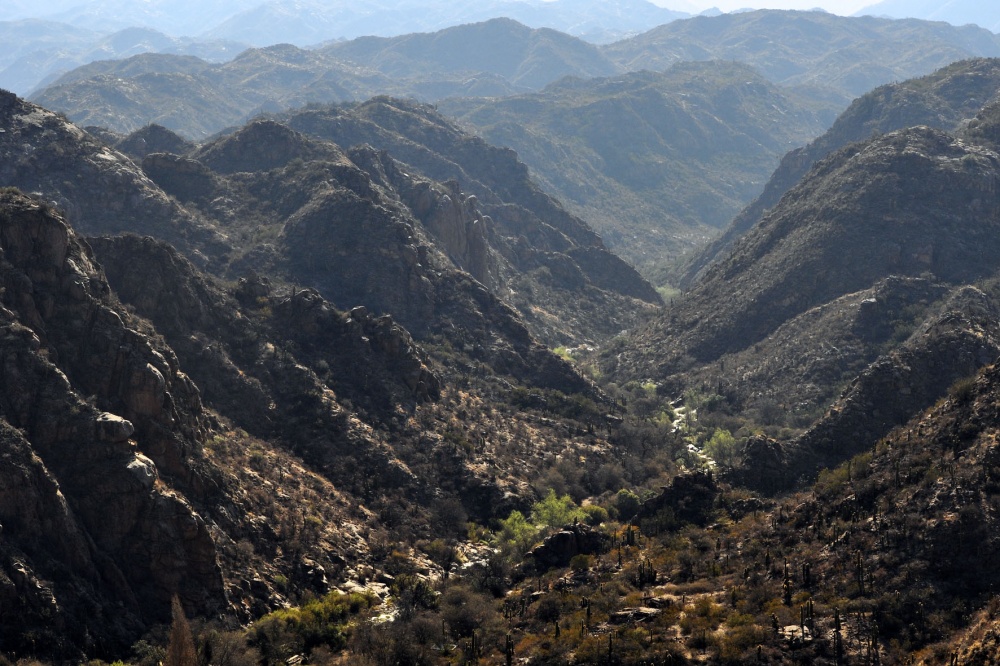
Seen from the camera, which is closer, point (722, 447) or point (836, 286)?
point (722, 447)

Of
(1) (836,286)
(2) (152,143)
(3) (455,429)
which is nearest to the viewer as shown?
(3) (455,429)

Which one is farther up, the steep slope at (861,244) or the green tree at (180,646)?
the steep slope at (861,244)

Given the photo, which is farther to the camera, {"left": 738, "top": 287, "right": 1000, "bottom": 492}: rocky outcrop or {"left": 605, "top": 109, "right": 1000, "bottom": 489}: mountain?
{"left": 605, "top": 109, "right": 1000, "bottom": 489}: mountain

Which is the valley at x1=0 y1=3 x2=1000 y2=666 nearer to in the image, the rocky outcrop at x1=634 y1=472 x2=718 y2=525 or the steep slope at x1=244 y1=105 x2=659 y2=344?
the rocky outcrop at x1=634 y1=472 x2=718 y2=525

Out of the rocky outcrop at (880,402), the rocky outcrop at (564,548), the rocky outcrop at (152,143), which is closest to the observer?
the rocky outcrop at (564,548)

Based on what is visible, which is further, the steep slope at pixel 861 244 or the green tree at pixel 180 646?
the steep slope at pixel 861 244

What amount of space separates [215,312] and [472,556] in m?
31.0

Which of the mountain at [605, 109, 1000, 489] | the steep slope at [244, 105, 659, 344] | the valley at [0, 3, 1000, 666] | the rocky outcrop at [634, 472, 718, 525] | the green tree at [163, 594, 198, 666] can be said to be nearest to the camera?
the green tree at [163, 594, 198, 666]

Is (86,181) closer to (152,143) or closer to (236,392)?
(236,392)

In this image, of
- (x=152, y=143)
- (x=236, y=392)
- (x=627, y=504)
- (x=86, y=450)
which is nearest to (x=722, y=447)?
(x=627, y=504)

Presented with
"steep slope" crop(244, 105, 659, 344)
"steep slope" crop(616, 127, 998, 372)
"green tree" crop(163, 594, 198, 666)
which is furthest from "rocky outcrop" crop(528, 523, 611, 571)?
"steep slope" crop(244, 105, 659, 344)

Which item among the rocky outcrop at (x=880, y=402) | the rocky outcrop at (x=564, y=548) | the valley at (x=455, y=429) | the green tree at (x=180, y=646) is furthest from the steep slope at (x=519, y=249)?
the green tree at (x=180, y=646)

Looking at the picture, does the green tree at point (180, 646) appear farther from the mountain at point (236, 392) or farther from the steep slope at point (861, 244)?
the steep slope at point (861, 244)

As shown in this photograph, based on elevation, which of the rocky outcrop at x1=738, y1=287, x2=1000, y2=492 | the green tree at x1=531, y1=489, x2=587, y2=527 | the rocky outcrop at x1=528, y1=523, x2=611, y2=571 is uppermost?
the rocky outcrop at x1=738, y1=287, x2=1000, y2=492
